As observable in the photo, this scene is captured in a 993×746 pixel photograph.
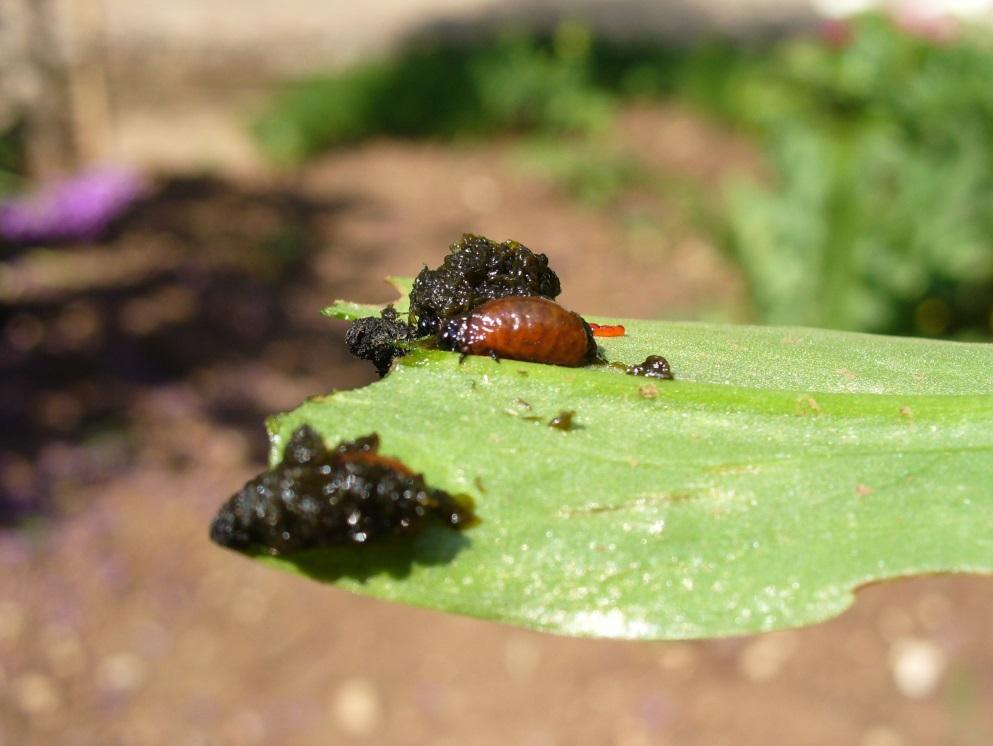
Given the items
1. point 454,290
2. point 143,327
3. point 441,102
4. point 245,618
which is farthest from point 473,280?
point 441,102

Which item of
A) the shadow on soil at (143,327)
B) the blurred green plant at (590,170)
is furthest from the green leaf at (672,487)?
the blurred green plant at (590,170)

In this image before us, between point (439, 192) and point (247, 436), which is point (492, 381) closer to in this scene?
point (247, 436)

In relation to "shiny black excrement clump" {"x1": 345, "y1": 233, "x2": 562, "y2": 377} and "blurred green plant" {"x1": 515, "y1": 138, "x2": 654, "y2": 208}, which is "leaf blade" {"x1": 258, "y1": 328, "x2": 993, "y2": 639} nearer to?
"shiny black excrement clump" {"x1": 345, "y1": 233, "x2": 562, "y2": 377}

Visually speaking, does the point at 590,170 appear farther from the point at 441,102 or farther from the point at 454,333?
the point at 454,333

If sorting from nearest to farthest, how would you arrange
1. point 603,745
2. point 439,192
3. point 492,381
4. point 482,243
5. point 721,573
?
1. point 721,573
2. point 492,381
3. point 482,243
4. point 603,745
5. point 439,192

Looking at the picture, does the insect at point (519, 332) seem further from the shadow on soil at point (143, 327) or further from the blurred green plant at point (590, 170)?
the blurred green plant at point (590, 170)

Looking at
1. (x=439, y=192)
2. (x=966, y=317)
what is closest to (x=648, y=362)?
(x=966, y=317)
